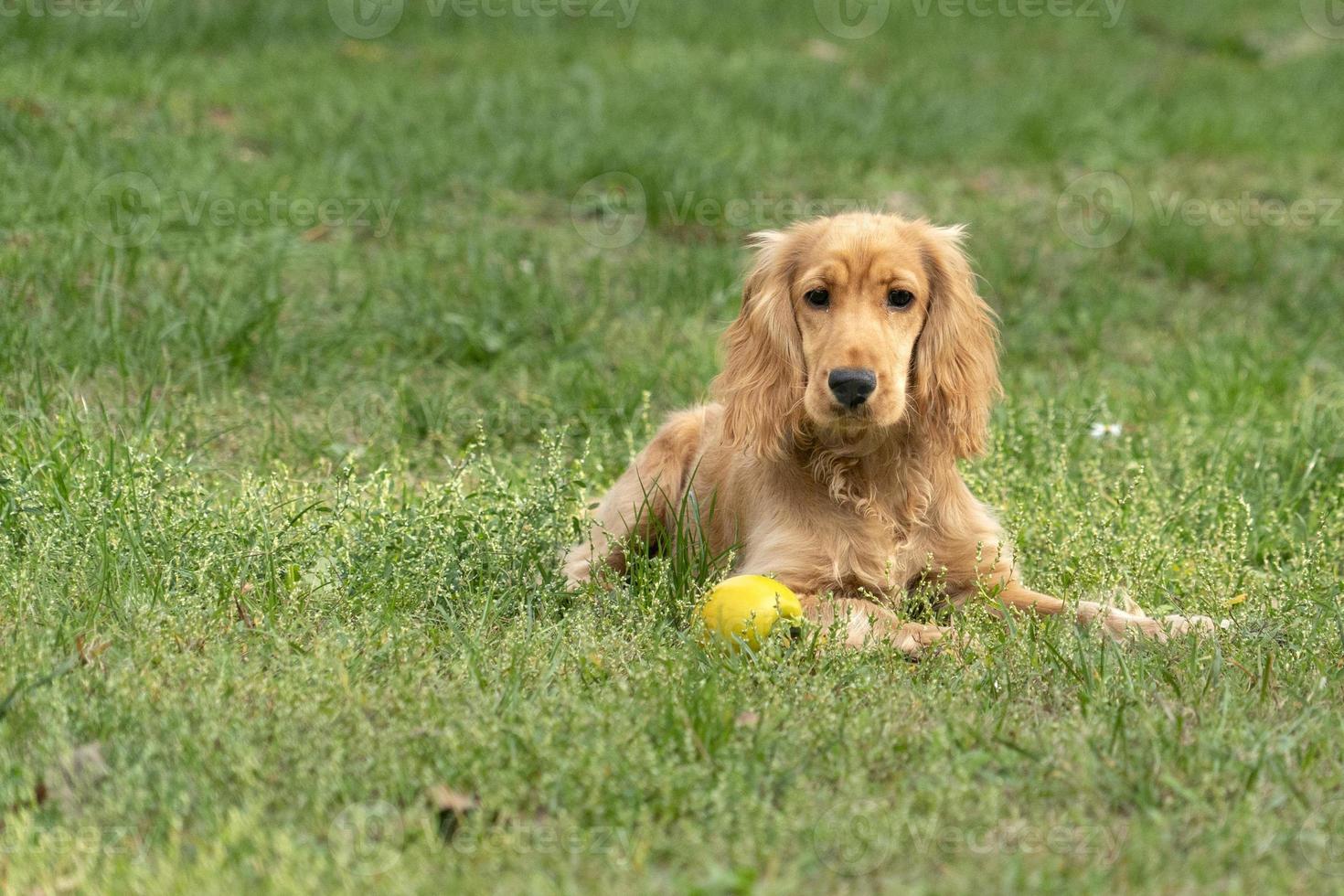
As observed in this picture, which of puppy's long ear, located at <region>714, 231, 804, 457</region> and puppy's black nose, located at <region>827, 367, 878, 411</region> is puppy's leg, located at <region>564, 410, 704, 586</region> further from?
puppy's black nose, located at <region>827, 367, 878, 411</region>

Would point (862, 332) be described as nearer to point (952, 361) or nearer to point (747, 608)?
point (952, 361)

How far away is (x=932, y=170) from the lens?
26.9ft

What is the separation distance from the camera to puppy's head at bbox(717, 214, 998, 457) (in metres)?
3.55

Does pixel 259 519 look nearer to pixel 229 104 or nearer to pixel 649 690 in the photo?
pixel 649 690

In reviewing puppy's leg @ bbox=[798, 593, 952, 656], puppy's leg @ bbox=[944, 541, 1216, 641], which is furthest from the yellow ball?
puppy's leg @ bbox=[944, 541, 1216, 641]

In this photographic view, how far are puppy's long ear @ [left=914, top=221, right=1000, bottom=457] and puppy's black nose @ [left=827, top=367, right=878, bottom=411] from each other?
0.36 meters

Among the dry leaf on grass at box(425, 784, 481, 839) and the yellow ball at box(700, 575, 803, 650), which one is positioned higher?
the yellow ball at box(700, 575, 803, 650)

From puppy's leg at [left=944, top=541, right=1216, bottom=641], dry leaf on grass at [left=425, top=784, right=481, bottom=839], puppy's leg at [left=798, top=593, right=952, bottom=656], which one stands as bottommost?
dry leaf on grass at [left=425, top=784, right=481, bottom=839]

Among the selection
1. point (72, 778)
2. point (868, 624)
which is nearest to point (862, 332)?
point (868, 624)

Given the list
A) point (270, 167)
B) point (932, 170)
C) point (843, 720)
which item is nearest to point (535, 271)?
point (270, 167)

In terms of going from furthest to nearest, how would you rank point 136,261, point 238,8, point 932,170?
point 238,8, point 932,170, point 136,261

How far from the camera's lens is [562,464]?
13.6ft

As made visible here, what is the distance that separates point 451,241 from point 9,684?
12.3 ft

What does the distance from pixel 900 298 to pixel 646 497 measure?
2.73ft
